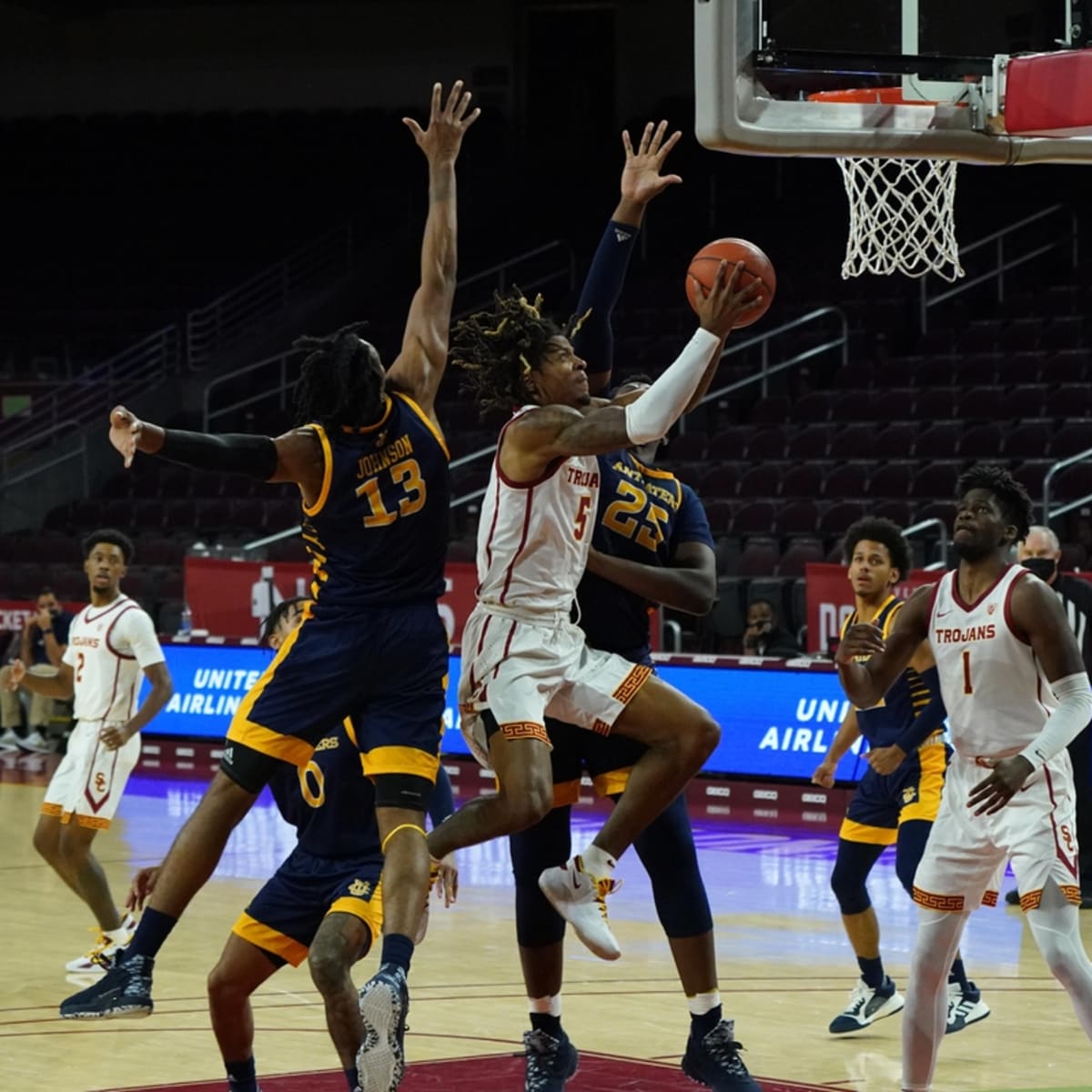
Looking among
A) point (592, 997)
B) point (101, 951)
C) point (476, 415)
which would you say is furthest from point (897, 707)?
point (476, 415)

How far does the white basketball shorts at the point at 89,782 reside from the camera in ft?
28.3

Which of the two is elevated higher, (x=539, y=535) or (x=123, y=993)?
(x=539, y=535)

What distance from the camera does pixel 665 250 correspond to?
2303 centimetres

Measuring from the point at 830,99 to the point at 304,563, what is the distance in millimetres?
10151

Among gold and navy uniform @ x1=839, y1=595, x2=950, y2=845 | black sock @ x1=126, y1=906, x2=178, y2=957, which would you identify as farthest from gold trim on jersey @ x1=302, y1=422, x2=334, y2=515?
gold and navy uniform @ x1=839, y1=595, x2=950, y2=845

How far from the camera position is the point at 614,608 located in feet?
20.4

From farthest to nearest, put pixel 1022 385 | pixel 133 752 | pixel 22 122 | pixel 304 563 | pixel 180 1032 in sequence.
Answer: pixel 22 122, pixel 1022 385, pixel 304 563, pixel 133 752, pixel 180 1032

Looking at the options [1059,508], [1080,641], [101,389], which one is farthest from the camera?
[101,389]

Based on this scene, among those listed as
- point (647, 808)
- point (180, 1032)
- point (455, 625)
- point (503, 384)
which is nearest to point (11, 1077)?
point (180, 1032)

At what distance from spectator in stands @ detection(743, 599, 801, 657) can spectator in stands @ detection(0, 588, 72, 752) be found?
5.10 meters

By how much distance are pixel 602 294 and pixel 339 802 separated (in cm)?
184

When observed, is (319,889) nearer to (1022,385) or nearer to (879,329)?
(1022,385)

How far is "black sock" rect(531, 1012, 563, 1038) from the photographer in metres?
6.18

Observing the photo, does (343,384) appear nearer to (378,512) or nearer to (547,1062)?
(378,512)
